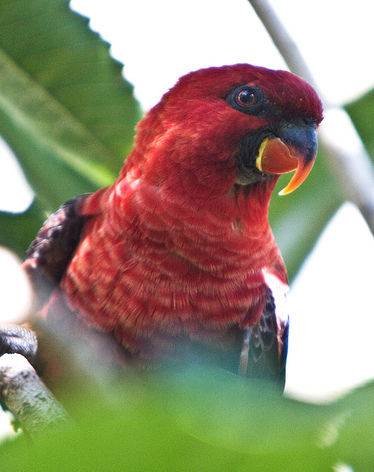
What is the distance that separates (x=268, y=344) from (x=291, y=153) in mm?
796

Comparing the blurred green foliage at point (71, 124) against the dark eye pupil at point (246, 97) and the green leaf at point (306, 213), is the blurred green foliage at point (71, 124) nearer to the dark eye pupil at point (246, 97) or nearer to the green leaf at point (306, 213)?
the green leaf at point (306, 213)

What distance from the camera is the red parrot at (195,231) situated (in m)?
2.63

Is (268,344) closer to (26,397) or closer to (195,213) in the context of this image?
(195,213)

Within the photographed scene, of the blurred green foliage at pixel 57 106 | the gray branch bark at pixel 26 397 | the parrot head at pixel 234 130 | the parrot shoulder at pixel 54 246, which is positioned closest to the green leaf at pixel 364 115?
the blurred green foliage at pixel 57 106

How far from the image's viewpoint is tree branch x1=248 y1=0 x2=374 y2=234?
196 cm

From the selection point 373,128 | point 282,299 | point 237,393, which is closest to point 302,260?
point 282,299

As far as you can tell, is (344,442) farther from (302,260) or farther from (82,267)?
(302,260)

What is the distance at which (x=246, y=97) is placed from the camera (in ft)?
9.41

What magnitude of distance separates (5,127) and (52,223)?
50 cm

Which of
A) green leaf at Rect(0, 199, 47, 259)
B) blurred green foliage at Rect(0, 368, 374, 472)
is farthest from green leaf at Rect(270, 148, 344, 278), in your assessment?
blurred green foliage at Rect(0, 368, 374, 472)

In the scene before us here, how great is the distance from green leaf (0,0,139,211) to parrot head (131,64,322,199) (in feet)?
0.67

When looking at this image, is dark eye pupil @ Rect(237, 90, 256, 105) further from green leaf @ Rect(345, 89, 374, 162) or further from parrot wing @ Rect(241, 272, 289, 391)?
parrot wing @ Rect(241, 272, 289, 391)

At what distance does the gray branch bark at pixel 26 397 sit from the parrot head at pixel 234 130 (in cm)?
123

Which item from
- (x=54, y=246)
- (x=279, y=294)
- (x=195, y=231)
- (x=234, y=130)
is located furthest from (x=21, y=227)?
(x=279, y=294)
